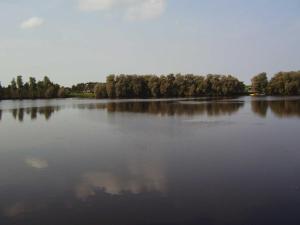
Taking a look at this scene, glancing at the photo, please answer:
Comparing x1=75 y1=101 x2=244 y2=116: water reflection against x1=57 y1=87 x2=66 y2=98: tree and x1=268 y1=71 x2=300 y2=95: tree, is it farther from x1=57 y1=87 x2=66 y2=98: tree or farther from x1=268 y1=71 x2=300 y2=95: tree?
x1=57 y1=87 x2=66 y2=98: tree

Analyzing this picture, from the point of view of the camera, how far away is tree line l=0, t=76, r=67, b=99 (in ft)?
374

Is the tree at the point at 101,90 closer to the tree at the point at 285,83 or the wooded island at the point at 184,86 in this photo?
the wooded island at the point at 184,86

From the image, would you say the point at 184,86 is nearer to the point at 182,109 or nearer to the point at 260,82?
the point at 260,82

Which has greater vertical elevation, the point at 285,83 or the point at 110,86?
the point at 110,86

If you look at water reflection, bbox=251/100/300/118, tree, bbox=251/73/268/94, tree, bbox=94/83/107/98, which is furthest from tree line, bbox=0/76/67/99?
water reflection, bbox=251/100/300/118

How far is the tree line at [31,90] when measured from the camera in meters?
114

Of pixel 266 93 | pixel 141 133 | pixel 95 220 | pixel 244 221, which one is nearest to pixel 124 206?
pixel 95 220

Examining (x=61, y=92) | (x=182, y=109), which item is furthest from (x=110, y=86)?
(x=182, y=109)

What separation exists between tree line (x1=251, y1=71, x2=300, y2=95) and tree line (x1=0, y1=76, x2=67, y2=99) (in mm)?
65635

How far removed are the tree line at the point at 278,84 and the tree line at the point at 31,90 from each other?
2584 inches

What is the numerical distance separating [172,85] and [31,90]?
47693mm

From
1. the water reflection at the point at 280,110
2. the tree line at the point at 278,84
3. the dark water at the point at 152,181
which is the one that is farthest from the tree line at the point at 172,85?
the dark water at the point at 152,181

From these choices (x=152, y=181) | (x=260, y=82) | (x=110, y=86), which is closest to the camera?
(x=152, y=181)

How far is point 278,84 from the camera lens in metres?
99.7
